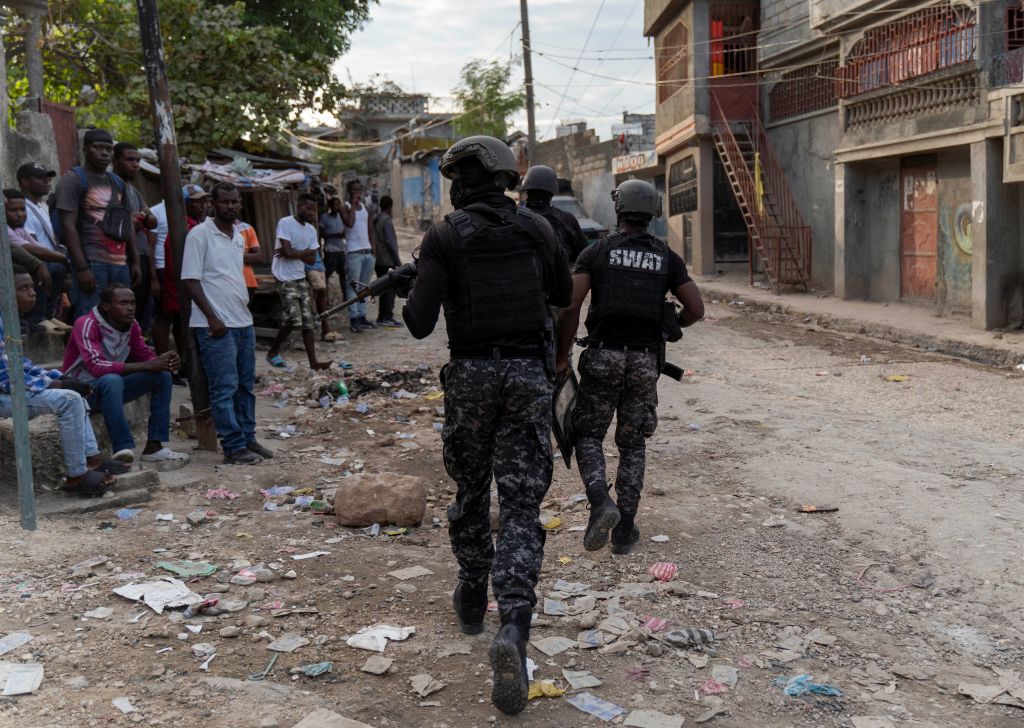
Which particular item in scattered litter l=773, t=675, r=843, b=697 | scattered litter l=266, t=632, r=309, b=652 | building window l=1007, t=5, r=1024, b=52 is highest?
building window l=1007, t=5, r=1024, b=52

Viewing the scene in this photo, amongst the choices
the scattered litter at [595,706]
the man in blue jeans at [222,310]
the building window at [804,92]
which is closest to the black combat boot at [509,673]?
the scattered litter at [595,706]

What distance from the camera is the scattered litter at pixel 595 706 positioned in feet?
9.99

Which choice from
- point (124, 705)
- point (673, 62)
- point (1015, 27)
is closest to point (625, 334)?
point (124, 705)

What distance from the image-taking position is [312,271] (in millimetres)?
10250

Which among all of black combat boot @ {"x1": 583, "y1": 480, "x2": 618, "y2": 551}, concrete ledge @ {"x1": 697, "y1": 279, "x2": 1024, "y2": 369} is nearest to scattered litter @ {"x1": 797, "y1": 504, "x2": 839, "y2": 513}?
black combat boot @ {"x1": 583, "y1": 480, "x2": 618, "y2": 551}

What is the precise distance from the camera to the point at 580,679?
329 cm

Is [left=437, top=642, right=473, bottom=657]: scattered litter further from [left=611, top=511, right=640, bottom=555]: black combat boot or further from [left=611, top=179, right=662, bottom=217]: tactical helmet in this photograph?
[left=611, top=179, right=662, bottom=217]: tactical helmet

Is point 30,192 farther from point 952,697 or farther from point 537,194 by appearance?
point 952,697

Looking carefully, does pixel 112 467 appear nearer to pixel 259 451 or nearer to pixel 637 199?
pixel 259 451

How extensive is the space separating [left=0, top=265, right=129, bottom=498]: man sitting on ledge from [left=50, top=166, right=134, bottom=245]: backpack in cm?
162

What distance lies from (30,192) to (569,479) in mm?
4203

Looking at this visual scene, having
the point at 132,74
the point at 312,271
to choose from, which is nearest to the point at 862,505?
the point at 312,271

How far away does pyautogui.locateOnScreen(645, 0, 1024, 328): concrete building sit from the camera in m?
11.8

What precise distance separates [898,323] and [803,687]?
10.5 m
